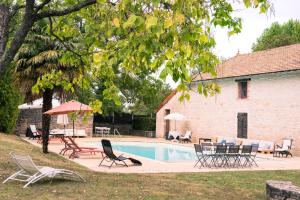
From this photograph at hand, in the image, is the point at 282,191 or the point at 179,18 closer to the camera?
the point at 179,18

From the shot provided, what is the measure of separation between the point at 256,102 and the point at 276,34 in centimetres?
2672

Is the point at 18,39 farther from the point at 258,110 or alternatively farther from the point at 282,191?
the point at 258,110

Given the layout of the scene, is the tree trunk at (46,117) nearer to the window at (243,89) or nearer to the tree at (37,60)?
the tree at (37,60)

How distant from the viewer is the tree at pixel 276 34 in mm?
47112

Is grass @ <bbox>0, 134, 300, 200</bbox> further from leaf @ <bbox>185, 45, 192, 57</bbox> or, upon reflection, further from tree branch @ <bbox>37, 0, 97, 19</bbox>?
leaf @ <bbox>185, 45, 192, 57</bbox>

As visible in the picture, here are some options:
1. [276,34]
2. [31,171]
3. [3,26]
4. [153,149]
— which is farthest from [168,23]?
[276,34]

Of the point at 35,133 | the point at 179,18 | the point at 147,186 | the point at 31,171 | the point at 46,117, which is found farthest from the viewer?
the point at 35,133

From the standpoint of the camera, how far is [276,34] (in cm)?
5106

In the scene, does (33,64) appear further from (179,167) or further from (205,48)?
(205,48)

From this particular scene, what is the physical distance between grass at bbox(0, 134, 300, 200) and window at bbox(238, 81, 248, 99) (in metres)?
14.4

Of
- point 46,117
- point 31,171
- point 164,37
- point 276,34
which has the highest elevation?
point 276,34

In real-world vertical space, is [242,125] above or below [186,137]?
above

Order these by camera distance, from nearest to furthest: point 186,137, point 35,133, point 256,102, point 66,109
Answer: point 66,109 < point 35,133 < point 256,102 < point 186,137

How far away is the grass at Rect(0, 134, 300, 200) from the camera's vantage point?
30.1 feet
